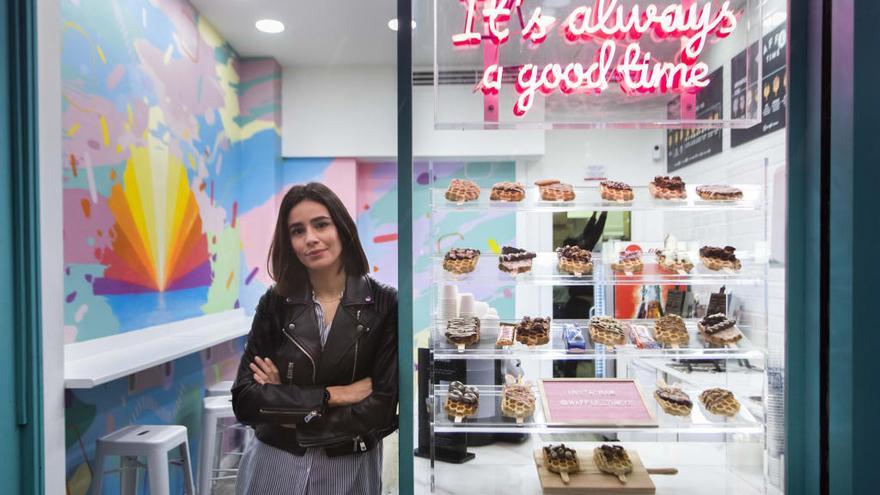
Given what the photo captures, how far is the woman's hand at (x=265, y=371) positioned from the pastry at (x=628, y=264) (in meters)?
1.25

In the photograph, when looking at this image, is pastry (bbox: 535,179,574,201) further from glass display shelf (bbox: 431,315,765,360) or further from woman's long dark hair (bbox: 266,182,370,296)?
woman's long dark hair (bbox: 266,182,370,296)

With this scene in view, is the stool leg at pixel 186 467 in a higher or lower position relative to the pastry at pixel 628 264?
lower

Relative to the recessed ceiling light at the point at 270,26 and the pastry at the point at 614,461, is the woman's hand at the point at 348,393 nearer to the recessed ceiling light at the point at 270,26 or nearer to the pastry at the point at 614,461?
the pastry at the point at 614,461

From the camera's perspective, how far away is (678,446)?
2354 mm

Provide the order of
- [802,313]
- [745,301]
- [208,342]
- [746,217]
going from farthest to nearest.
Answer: [208,342]
[745,301]
[746,217]
[802,313]

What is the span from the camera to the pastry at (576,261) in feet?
6.73

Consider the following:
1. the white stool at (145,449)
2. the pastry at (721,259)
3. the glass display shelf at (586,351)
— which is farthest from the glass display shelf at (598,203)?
the white stool at (145,449)

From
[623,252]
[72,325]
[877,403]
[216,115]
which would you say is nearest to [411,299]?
[623,252]

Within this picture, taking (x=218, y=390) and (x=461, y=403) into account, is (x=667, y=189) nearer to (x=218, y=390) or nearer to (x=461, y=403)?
(x=461, y=403)

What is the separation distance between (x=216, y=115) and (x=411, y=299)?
3623mm

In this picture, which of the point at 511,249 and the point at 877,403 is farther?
the point at 511,249

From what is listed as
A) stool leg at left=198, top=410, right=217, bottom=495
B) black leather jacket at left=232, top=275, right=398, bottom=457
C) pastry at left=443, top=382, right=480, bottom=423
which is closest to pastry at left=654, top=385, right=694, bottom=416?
pastry at left=443, top=382, right=480, bottom=423

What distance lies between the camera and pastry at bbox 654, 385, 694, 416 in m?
1.96

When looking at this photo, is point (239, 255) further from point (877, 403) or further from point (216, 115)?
point (877, 403)
